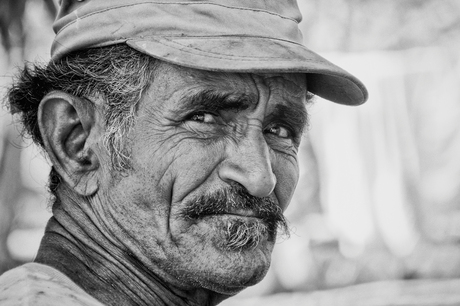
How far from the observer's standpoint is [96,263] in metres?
2.30

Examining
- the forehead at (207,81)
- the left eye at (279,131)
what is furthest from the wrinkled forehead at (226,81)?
the left eye at (279,131)

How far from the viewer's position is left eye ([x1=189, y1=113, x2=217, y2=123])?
94.6 inches

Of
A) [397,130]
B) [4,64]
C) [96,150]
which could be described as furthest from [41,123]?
[397,130]

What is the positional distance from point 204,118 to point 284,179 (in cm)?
40

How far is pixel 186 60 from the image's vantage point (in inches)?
88.4

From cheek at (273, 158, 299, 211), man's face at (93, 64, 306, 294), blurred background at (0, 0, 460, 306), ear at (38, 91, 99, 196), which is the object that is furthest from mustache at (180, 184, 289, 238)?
blurred background at (0, 0, 460, 306)

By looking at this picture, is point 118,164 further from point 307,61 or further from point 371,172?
point 371,172

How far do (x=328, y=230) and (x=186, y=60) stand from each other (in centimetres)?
317

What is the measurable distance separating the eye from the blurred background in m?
2.75

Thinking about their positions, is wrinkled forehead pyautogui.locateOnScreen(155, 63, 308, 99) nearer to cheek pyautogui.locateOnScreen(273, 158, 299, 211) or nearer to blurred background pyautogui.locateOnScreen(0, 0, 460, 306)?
cheek pyautogui.locateOnScreen(273, 158, 299, 211)

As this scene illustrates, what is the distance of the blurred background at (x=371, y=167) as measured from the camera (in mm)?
5027

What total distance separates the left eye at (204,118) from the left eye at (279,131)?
25 centimetres

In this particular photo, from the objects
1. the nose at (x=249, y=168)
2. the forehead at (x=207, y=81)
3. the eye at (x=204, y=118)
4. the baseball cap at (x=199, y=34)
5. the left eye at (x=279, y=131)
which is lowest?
the nose at (x=249, y=168)

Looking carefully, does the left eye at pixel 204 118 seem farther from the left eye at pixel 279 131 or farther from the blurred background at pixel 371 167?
the blurred background at pixel 371 167
